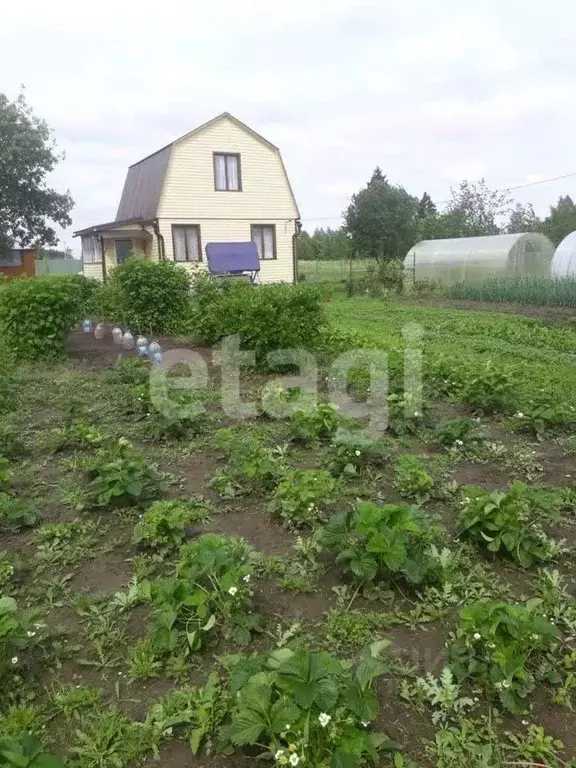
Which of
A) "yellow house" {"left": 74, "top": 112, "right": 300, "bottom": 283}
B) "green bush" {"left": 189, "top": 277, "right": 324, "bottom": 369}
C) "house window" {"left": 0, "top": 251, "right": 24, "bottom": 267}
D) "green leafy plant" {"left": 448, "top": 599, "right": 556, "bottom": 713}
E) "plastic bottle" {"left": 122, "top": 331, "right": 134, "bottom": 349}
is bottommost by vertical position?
"green leafy plant" {"left": 448, "top": 599, "right": 556, "bottom": 713}

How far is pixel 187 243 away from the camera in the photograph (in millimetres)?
19969

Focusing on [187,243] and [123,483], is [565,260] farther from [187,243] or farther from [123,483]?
[123,483]

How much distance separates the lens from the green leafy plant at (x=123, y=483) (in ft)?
11.0

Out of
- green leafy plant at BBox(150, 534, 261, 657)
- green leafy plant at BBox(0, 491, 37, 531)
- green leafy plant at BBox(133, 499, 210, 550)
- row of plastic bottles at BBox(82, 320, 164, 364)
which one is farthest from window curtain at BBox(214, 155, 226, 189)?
green leafy plant at BBox(150, 534, 261, 657)

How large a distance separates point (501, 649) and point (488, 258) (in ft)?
57.9

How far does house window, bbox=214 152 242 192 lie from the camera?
20109 millimetres

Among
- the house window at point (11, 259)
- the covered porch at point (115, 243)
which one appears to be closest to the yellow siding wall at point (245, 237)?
the covered porch at point (115, 243)

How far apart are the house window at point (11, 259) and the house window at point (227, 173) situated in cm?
1196

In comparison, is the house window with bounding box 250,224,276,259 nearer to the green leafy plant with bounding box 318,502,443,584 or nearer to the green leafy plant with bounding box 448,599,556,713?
the green leafy plant with bounding box 318,502,443,584

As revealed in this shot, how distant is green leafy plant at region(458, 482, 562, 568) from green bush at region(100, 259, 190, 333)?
7.14m

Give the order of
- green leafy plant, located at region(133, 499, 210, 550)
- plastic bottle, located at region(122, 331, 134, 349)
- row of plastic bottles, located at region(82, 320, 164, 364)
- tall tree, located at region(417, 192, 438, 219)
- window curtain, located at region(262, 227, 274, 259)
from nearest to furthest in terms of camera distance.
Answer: green leafy plant, located at region(133, 499, 210, 550)
row of plastic bottles, located at region(82, 320, 164, 364)
plastic bottle, located at region(122, 331, 134, 349)
window curtain, located at region(262, 227, 274, 259)
tall tree, located at region(417, 192, 438, 219)

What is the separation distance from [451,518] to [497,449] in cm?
113

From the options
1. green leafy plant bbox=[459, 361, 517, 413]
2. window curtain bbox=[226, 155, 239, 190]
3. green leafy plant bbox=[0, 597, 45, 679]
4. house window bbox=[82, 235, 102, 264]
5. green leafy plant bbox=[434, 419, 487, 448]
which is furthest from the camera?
house window bbox=[82, 235, 102, 264]

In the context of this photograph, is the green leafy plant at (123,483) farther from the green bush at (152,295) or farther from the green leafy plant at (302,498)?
the green bush at (152,295)
